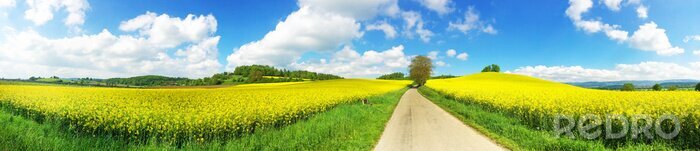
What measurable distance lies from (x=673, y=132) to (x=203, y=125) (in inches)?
508

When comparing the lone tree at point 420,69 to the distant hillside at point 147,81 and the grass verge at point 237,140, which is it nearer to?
the distant hillside at point 147,81

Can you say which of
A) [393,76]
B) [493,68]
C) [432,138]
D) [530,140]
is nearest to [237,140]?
[432,138]

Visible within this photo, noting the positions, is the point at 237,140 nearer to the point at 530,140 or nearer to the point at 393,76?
the point at 530,140

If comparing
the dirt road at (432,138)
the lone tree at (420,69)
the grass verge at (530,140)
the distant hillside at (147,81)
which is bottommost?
the dirt road at (432,138)

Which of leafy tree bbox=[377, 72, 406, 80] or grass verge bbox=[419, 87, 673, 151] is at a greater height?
leafy tree bbox=[377, 72, 406, 80]

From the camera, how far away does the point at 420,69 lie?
295 feet

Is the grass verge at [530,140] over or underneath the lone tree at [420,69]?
underneath

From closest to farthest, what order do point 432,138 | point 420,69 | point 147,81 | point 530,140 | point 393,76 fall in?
1. point 530,140
2. point 432,138
3. point 147,81
4. point 420,69
5. point 393,76

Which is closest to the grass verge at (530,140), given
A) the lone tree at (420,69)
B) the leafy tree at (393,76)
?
the lone tree at (420,69)

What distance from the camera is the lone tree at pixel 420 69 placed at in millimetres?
89250

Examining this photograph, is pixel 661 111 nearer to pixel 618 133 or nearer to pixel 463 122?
pixel 618 133

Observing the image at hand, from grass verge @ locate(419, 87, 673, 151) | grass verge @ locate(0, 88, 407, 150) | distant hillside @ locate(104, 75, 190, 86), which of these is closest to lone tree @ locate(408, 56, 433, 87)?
distant hillside @ locate(104, 75, 190, 86)

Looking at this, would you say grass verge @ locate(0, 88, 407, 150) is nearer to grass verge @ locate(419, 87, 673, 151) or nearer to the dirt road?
the dirt road

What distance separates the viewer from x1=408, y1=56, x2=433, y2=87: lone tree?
89.2 m
